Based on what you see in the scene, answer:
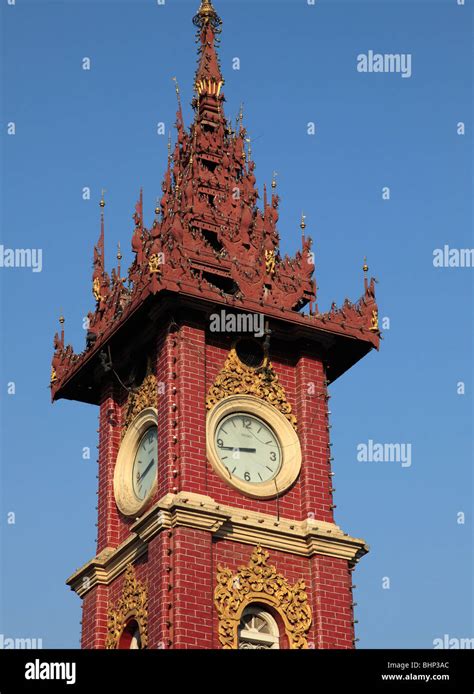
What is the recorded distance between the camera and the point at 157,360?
1847 inches

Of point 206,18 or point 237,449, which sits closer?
point 237,449

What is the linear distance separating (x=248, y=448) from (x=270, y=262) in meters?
5.73

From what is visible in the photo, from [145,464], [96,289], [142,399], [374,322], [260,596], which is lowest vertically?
[260,596]

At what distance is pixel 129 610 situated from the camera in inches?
1763

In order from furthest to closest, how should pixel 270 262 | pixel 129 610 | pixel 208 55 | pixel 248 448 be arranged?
pixel 208 55, pixel 270 262, pixel 248 448, pixel 129 610

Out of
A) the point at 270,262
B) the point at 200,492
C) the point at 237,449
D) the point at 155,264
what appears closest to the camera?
the point at 200,492

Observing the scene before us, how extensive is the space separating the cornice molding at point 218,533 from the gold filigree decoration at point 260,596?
67cm

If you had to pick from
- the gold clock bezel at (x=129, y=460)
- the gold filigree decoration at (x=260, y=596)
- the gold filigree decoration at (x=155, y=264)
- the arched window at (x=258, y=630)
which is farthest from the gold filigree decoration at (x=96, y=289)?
the arched window at (x=258, y=630)

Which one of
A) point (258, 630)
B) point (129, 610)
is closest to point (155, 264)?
point (129, 610)

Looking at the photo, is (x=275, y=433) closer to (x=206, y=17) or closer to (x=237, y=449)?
(x=237, y=449)

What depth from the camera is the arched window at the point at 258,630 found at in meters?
43.7

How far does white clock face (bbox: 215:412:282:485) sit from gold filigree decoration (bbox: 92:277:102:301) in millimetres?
6538

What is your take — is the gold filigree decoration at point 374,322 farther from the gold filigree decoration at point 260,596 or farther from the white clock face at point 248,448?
the gold filigree decoration at point 260,596

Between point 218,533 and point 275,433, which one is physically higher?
point 275,433
